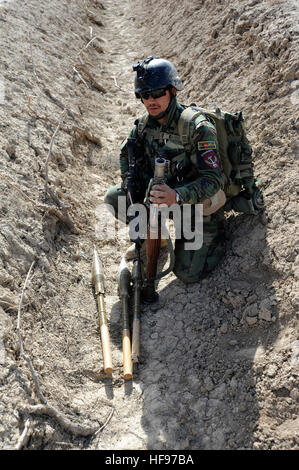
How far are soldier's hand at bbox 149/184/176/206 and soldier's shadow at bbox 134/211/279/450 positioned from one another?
3.35 ft

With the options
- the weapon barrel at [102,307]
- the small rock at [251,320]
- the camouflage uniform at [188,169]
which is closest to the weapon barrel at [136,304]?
the weapon barrel at [102,307]

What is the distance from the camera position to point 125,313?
4051 mm

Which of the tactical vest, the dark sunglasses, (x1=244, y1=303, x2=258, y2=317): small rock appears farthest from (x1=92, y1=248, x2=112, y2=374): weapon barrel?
the dark sunglasses

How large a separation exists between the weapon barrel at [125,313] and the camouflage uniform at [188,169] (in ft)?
1.71

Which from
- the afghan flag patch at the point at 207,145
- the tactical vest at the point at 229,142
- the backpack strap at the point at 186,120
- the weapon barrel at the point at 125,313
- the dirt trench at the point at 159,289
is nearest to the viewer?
the dirt trench at the point at 159,289

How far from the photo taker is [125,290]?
168 inches

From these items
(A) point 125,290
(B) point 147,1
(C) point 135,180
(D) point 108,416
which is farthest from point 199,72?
(B) point 147,1

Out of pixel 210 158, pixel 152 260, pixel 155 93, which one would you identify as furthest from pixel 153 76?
pixel 152 260

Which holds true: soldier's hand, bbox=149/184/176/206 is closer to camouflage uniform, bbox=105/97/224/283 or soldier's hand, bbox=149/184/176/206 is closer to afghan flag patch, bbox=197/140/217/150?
camouflage uniform, bbox=105/97/224/283

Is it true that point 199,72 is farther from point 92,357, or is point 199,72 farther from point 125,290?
point 92,357

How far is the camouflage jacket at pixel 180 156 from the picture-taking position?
3844 mm

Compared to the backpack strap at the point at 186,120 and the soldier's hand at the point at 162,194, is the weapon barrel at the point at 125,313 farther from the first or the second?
the backpack strap at the point at 186,120

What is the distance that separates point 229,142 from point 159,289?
1654 mm

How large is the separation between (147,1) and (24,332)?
12.3 m
